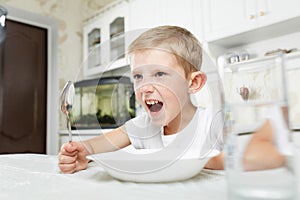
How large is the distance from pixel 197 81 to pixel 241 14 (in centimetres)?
131

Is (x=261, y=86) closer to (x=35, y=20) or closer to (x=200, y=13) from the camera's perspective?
→ (x=200, y=13)

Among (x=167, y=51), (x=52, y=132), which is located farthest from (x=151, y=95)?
(x=52, y=132)

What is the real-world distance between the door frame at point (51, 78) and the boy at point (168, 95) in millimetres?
2266

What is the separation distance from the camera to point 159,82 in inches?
23.5

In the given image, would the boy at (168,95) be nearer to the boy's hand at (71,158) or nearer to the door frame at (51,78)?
the boy's hand at (71,158)

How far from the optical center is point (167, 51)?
1.99 feet

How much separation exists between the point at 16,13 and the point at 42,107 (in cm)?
92

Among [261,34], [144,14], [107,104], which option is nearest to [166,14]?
[144,14]

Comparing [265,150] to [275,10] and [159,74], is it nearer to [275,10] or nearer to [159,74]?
[159,74]

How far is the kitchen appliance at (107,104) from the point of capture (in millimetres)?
881

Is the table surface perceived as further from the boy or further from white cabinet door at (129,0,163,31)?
white cabinet door at (129,0,163,31)

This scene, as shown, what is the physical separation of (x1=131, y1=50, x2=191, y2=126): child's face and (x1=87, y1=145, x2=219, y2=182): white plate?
0.57 feet

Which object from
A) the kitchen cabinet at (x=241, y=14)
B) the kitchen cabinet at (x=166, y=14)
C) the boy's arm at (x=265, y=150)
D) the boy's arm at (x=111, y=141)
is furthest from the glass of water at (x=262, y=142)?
the kitchen cabinet at (x=166, y=14)

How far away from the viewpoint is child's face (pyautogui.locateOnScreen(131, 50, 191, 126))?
1.93 ft
